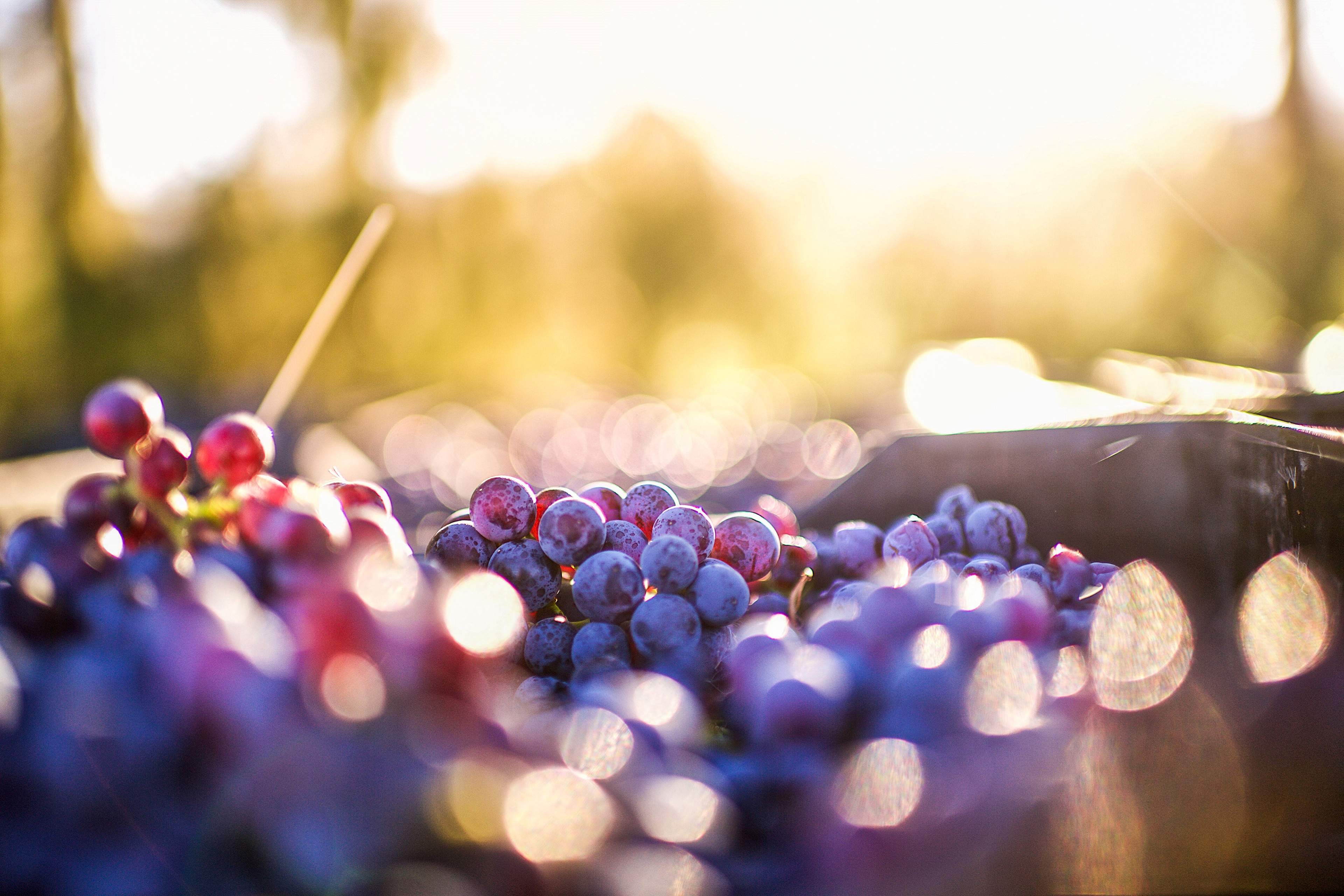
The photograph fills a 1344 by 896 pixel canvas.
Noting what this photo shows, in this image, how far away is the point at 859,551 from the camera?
1.22m

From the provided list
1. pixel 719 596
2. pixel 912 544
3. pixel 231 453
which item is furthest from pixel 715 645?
pixel 231 453

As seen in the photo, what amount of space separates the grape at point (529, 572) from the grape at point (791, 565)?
325 millimetres

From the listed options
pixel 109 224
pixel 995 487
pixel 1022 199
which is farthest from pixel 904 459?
pixel 1022 199

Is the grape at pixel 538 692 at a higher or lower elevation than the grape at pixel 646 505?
lower

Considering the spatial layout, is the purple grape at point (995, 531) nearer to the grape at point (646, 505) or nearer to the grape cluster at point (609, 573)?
the grape cluster at point (609, 573)

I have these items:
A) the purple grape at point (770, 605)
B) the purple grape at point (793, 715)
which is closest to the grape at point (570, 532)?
the purple grape at point (770, 605)

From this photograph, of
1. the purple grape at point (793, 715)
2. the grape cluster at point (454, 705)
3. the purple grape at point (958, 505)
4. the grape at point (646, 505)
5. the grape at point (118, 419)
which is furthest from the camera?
the purple grape at point (958, 505)

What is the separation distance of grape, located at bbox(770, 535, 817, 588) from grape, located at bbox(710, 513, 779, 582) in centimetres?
6

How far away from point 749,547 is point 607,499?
0.84 ft

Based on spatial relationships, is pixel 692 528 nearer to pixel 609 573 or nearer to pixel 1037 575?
pixel 609 573

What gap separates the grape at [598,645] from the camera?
0.90 meters

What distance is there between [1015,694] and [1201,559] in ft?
2.35

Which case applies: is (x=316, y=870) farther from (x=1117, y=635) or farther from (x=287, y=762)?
(x=1117, y=635)

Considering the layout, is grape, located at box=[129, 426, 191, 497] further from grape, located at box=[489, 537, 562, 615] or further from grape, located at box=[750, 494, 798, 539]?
grape, located at box=[750, 494, 798, 539]
